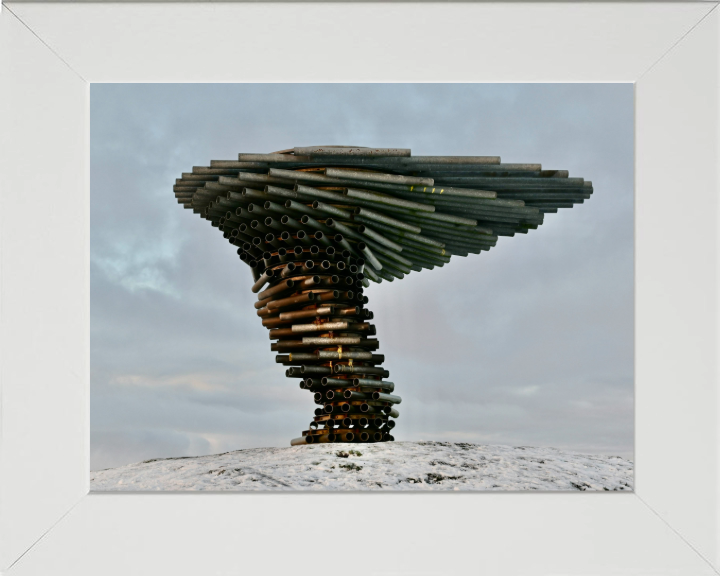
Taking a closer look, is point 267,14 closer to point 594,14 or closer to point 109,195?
point 594,14

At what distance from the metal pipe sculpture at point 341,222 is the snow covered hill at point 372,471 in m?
0.54

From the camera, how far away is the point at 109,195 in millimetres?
9148

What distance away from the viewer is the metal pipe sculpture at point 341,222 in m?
6.48

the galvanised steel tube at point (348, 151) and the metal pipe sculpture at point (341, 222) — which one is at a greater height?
the galvanised steel tube at point (348, 151)

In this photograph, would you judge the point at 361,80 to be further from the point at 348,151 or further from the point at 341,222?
the point at 341,222

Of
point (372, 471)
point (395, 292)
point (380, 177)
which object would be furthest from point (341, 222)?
point (395, 292)

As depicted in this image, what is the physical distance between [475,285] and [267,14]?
6492mm

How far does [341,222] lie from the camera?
688 centimetres

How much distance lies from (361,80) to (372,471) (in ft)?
10.1

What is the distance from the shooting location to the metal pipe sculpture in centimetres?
648

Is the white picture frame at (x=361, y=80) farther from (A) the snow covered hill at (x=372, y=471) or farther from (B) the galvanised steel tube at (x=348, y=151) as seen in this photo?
(B) the galvanised steel tube at (x=348, y=151)

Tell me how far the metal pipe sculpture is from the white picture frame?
256 cm

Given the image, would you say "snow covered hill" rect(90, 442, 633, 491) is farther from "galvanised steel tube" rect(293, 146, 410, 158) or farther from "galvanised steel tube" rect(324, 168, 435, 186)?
"galvanised steel tube" rect(293, 146, 410, 158)

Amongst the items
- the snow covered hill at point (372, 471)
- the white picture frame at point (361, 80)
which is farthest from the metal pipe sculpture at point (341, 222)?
the white picture frame at point (361, 80)
